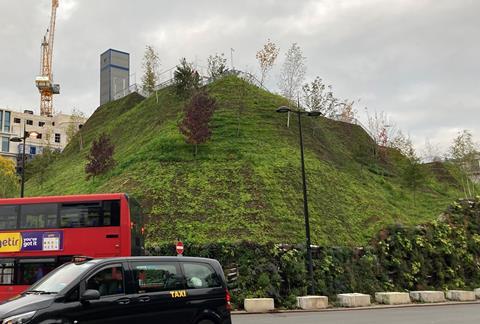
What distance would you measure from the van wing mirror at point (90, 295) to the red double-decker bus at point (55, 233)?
834 centimetres

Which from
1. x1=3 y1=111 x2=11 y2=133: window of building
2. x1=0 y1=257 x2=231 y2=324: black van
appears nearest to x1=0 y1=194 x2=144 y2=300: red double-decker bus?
x1=0 y1=257 x2=231 y2=324: black van

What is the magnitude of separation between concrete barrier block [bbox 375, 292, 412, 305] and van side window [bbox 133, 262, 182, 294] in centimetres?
1552

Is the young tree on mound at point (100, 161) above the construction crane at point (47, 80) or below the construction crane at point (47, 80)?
below

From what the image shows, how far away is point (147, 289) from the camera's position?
25.9ft

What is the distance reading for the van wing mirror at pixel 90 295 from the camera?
23.0 ft

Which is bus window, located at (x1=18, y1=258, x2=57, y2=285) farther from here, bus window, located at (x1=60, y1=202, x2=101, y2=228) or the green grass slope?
the green grass slope

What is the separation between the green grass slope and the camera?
26031 mm

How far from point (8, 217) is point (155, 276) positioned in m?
10.4

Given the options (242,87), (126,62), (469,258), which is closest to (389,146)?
(242,87)

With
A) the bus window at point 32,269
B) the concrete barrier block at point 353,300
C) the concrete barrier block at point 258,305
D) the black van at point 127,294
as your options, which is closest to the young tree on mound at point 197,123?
the concrete barrier block at point 258,305

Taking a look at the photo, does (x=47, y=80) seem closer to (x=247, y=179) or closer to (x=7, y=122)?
(x=7, y=122)

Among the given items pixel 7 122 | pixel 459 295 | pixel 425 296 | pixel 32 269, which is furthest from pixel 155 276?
pixel 7 122

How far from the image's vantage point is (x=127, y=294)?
762cm

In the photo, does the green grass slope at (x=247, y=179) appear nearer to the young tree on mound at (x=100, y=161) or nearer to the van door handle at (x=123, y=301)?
the young tree on mound at (x=100, y=161)
